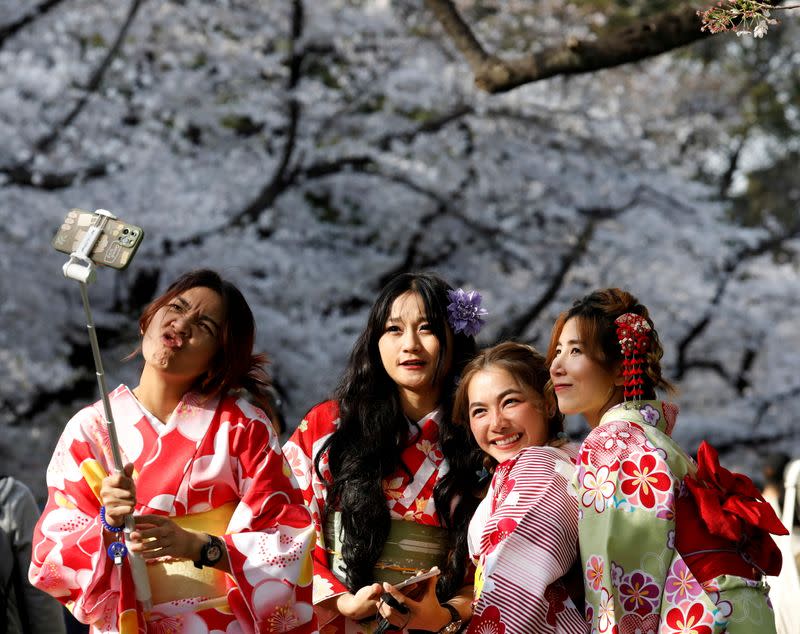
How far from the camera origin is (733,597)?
2373mm

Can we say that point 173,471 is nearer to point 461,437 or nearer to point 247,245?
point 461,437

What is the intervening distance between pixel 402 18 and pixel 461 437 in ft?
30.5

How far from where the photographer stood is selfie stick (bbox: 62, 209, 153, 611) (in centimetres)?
227

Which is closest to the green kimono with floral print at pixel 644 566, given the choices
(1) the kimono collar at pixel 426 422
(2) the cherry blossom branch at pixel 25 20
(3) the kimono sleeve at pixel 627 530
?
(3) the kimono sleeve at pixel 627 530

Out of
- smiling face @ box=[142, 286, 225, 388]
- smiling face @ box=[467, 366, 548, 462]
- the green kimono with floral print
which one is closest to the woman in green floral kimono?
the green kimono with floral print

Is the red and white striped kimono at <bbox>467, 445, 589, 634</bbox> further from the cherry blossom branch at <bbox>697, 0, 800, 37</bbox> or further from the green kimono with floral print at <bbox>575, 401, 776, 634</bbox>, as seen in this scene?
the cherry blossom branch at <bbox>697, 0, 800, 37</bbox>

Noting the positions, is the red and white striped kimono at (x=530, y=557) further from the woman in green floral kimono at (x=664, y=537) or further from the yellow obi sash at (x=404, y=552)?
the yellow obi sash at (x=404, y=552)

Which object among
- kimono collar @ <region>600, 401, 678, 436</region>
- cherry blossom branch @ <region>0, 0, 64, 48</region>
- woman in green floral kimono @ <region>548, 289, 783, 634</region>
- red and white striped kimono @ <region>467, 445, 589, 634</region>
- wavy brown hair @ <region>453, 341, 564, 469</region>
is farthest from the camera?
cherry blossom branch @ <region>0, 0, 64, 48</region>

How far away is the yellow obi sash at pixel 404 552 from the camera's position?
2.93 meters

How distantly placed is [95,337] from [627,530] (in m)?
1.37

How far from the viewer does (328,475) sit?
10.1 ft

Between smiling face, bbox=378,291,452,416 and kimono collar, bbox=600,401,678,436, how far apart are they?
0.60 meters

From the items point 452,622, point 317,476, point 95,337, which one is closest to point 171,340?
point 95,337

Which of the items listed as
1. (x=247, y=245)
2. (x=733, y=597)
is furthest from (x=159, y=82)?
(x=733, y=597)
